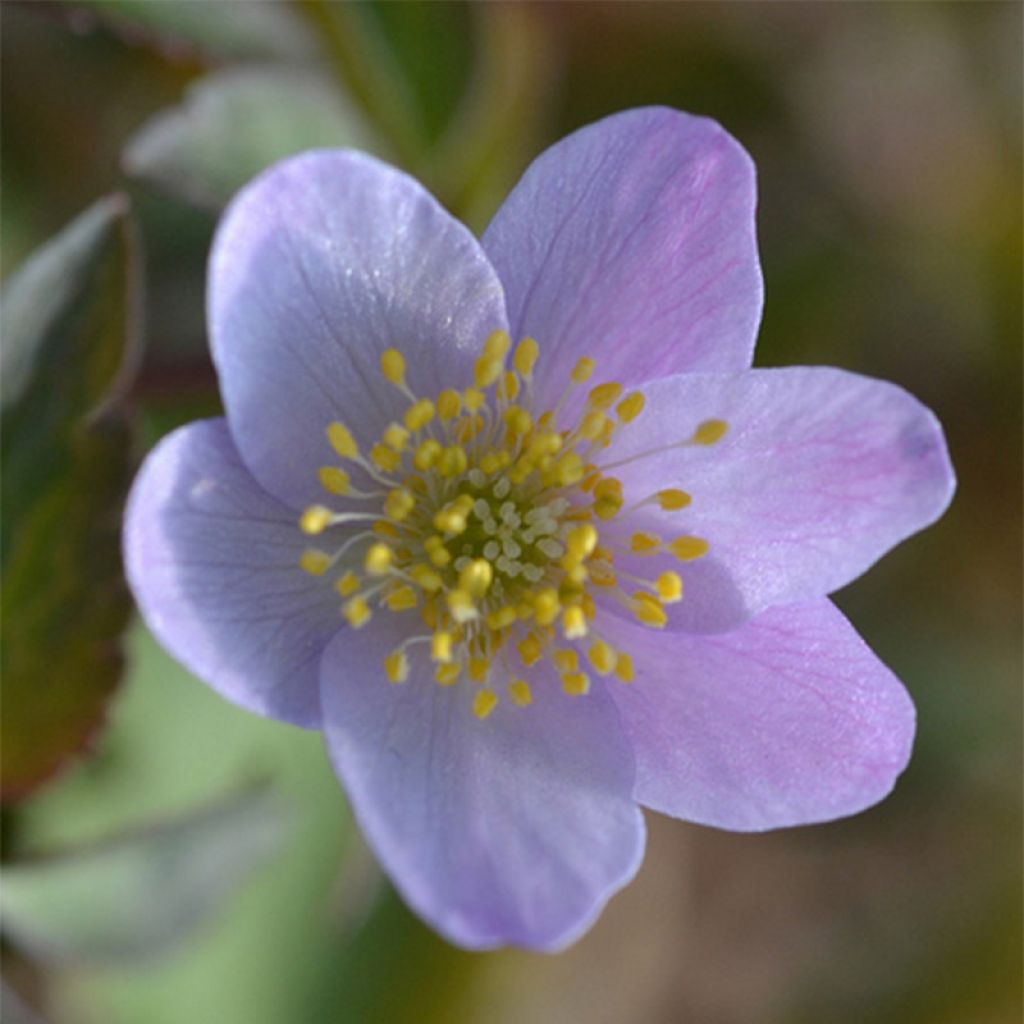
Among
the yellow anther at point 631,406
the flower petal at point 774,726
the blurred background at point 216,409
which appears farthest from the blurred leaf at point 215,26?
the flower petal at point 774,726

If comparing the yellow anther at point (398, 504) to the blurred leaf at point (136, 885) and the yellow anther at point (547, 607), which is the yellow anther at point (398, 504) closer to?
the yellow anther at point (547, 607)

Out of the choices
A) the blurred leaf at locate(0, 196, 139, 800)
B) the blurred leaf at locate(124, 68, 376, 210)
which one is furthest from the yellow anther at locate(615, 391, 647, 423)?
the blurred leaf at locate(124, 68, 376, 210)

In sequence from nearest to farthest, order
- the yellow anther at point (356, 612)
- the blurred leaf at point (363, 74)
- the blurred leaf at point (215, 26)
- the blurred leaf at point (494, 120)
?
the yellow anther at point (356, 612), the blurred leaf at point (215, 26), the blurred leaf at point (363, 74), the blurred leaf at point (494, 120)

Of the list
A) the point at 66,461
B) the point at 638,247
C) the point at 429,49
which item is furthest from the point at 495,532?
the point at 429,49

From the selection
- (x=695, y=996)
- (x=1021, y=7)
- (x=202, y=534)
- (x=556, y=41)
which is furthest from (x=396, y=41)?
(x=695, y=996)

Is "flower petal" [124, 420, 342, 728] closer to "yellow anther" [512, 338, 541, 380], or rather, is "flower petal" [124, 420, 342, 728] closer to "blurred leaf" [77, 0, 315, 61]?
"yellow anther" [512, 338, 541, 380]

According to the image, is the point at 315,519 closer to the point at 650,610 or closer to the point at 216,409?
the point at 650,610
